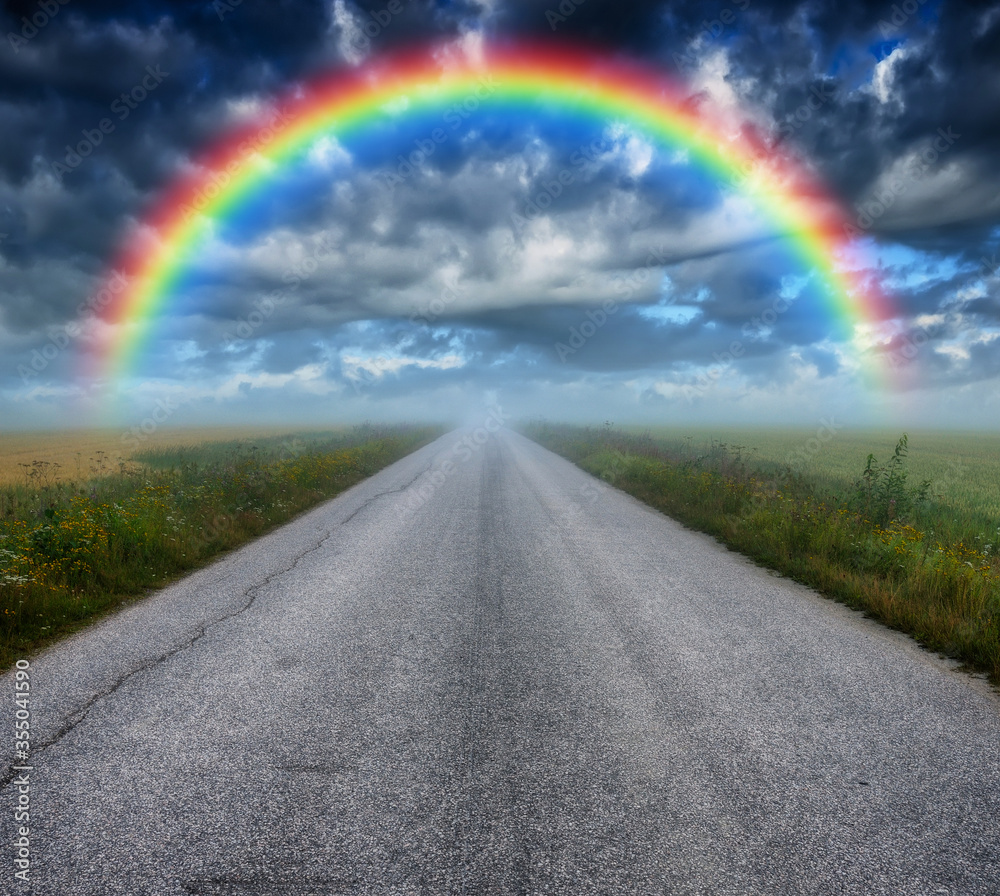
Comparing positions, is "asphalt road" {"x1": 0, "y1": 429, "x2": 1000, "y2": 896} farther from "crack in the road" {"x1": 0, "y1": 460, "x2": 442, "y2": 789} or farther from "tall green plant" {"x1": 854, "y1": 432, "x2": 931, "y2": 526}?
"tall green plant" {"x1": 854, "y1": 432, "x2": 931, "y2": 526}

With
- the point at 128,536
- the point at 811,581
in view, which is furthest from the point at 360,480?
the point at 811,581

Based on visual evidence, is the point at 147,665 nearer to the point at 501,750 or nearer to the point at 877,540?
the point at 501,750

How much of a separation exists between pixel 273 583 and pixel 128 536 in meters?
2.58

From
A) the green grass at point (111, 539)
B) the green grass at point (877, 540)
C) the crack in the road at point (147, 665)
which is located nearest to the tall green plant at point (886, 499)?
the green grass at point (877, 540)

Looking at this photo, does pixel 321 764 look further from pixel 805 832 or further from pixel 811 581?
pixel 811 581

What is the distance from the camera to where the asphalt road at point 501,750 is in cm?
248

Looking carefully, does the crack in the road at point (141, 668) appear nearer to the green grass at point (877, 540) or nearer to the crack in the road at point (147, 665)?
the crack in the road at point (147, 665)

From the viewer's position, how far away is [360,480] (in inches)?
715

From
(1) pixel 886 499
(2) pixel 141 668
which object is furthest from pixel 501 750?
(1) pixel 886 499

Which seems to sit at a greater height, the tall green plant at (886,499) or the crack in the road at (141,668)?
the tall green plant at (886,499)

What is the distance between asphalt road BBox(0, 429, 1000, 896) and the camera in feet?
8.13

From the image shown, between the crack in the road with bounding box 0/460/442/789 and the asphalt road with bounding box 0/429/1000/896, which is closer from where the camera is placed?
the asphalt road with bounding box 0/429/1000/896

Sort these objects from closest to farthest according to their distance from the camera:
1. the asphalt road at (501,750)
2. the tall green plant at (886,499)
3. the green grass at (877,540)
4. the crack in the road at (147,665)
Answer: the asphalt road at (501,750), the crack in the road at (147,665), the green grass at (877,540), the tall green plant at (886,499)

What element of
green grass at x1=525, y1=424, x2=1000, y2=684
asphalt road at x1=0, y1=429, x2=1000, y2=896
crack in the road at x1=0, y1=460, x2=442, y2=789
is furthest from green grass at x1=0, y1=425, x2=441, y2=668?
green grass at x1=525, y1=424, x2=1000, y2=684
